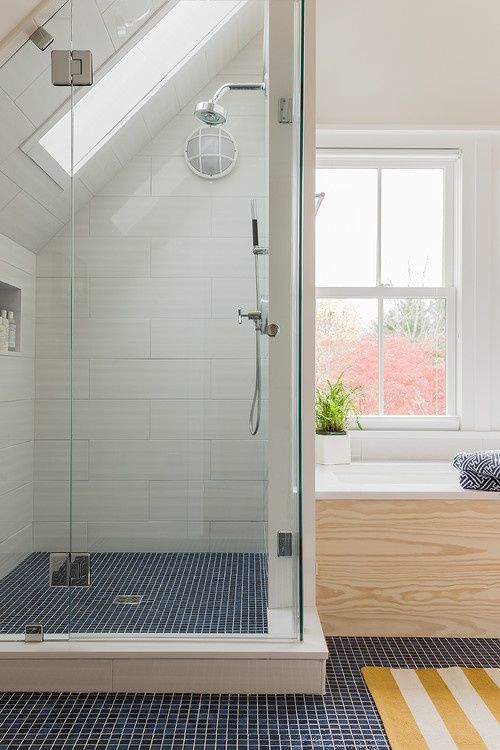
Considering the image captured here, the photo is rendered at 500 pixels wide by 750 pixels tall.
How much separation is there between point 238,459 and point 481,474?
92 centimetres

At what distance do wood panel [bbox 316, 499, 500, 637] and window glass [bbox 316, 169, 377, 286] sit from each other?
135 centimetres

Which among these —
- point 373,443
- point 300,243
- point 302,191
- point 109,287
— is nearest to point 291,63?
point 302,191

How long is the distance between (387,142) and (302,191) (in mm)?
1390

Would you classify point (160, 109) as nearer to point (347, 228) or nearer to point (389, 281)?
Answer: point (347, 228)

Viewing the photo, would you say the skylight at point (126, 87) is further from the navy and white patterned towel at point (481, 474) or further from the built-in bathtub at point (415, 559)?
the navy and white patterned towel at point (481, 474)

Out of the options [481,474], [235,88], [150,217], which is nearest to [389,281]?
[481,474]

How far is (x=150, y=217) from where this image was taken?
1.95 m

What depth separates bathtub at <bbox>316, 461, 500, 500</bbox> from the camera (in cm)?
226

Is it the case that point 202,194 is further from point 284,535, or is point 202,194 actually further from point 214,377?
point 284,535

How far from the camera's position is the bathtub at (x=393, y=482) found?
2.26 meters

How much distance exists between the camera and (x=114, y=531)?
1.96 meters

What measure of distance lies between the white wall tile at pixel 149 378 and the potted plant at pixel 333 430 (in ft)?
3.57

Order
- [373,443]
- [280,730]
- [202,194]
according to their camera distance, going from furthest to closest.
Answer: [373,443], [202,194], [280,730]

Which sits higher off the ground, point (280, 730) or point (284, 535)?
point (284, 535)
